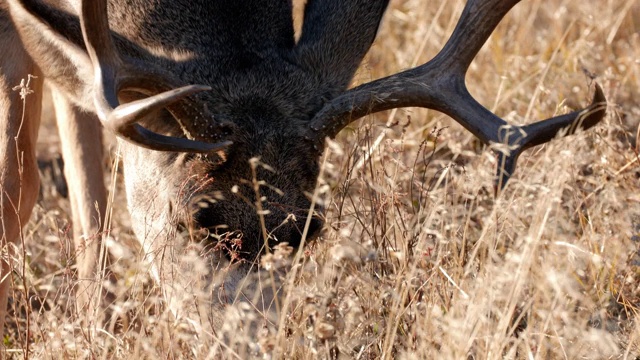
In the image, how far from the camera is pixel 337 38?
15.7 feet

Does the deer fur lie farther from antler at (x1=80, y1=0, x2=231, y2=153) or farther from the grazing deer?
antler at (x1=80, y1=0, x2=231, y2=153)

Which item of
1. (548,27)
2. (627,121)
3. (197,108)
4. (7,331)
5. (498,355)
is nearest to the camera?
(498,355)

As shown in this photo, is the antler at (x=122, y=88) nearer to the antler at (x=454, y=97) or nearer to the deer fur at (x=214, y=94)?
the deer fur at (x=214, y=94)

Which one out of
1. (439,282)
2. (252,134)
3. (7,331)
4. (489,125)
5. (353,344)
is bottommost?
(7,331)

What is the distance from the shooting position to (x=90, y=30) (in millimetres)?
3867

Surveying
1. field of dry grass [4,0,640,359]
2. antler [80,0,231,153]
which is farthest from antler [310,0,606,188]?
antler [80,0,231,153]

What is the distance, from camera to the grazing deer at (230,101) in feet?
14.1

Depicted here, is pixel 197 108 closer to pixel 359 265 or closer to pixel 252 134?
pixel 252 134

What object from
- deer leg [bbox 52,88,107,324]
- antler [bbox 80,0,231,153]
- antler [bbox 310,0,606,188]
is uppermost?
antler [bbox 310,0,606,188]

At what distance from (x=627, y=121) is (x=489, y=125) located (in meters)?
3.16

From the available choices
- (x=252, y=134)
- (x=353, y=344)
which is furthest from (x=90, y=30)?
(x=353, y=344)

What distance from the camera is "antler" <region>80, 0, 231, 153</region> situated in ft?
12.0

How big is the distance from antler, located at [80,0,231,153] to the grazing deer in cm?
3

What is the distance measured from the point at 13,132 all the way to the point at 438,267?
2.13 m
